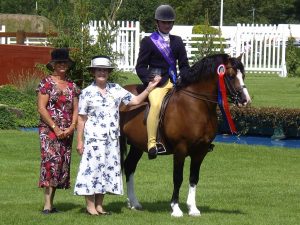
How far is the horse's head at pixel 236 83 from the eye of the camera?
10.1 metres

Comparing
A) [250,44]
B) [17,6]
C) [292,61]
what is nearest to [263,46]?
[250,44]

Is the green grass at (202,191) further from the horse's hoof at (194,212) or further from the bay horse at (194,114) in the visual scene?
the bay horse at (194,114)

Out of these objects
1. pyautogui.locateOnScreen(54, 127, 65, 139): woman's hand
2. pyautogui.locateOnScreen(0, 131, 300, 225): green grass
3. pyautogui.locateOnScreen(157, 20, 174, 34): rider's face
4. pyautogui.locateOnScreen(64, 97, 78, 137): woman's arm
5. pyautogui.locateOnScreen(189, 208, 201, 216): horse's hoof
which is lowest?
pyautogui.locateOnScreen(0, 131, 300, 225): green grass

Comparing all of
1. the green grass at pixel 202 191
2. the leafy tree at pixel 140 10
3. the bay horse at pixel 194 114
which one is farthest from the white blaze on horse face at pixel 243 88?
the leafy tree at pixel 140 10

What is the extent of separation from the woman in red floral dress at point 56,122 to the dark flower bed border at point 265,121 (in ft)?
30.1

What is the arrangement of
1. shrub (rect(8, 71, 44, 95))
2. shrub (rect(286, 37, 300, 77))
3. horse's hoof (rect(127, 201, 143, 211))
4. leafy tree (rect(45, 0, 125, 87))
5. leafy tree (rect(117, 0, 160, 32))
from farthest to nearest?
leafy tree (rect(117, 0, 160, 32))
shrub (rect(286, 37, 300, 77))
shrub (rect(8, 71, 44, 95))
leafy tree (rect(45, 0, 125, 87))
horse's hoof (rect(127, 201, 143, 211))

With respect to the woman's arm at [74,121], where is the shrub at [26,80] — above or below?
below

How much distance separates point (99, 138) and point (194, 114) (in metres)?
1.18

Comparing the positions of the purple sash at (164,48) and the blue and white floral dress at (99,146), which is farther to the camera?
the purple sash at (164,48)

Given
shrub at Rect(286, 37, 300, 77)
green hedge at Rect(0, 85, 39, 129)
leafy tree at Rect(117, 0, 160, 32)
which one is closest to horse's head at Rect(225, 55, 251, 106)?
green hedge at Rect(0, 85, 39, 129)

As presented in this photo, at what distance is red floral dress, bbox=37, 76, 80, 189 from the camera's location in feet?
33.9

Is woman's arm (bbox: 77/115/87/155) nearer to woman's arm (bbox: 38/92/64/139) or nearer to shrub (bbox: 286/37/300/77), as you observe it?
woman's arm (bbox: 38/92/64/139)

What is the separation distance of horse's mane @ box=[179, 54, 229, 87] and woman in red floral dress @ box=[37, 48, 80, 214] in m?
1.37

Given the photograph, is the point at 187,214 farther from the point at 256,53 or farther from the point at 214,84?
the point at 256,53
